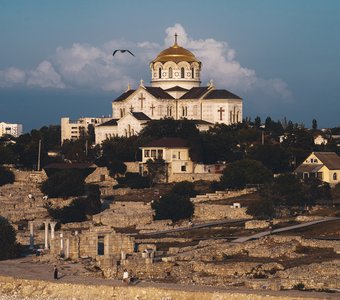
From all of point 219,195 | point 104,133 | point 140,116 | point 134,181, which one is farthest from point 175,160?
point 104,133

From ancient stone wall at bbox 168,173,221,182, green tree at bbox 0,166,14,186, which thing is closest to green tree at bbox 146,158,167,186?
ancient stone wall at bbox 168,173,221,182

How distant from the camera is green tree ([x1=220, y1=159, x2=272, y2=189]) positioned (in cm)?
7556

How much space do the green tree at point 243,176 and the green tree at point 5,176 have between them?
17805 mm

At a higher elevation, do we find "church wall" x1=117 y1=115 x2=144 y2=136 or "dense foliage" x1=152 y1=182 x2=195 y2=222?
"church wall" x1=117 y1=115 x2=144 y2=136

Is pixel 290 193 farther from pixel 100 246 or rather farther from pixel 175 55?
pixel 175 55

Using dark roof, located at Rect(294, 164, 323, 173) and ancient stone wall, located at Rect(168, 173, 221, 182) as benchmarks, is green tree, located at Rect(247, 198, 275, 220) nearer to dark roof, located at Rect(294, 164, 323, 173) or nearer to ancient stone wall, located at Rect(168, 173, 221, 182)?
dark roof, located at Rect(294, 164, 323, 173)

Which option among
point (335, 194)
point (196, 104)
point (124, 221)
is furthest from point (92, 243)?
point (196, 104)

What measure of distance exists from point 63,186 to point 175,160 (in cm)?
1268

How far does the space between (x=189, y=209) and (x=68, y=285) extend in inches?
1060

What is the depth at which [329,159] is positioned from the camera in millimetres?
81875

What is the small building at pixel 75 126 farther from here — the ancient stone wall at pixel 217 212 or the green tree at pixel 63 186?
the ancient stone wall at pixel 217 212

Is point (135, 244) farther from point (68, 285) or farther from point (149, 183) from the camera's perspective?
point (149, 183)

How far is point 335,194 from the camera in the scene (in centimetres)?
7375

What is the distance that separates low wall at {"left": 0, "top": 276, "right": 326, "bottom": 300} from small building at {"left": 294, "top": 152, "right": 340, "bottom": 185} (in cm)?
3920
